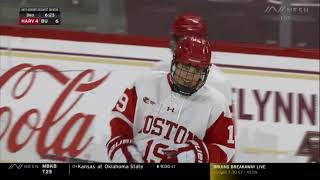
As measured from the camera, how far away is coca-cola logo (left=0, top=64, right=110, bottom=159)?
132 inches

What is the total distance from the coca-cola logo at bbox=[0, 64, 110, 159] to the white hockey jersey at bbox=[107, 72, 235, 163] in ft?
0.52

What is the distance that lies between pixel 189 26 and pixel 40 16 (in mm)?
743

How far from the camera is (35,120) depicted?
132 inches

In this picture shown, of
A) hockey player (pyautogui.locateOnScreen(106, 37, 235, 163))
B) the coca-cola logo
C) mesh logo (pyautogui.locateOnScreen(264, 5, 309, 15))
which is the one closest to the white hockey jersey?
hockey player (pyautogui.locateOnScreen(106, 37, 235, 163))

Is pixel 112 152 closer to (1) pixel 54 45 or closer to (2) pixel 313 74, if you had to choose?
(1) pixel 54 45

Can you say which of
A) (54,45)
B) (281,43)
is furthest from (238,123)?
(54,45)

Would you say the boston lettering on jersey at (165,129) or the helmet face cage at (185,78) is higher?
the helmet face cage at (185,78)

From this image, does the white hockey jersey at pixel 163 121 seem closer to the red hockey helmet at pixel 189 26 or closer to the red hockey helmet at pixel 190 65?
the red hockey helmet at pixel 190 65

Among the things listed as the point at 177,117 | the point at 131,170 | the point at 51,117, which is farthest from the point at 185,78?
the point at 51,117

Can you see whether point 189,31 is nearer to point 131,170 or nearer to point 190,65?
point 190,65

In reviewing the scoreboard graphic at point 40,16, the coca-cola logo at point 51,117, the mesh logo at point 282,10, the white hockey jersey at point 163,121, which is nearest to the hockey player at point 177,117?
the white hockey jersey at point 163,121

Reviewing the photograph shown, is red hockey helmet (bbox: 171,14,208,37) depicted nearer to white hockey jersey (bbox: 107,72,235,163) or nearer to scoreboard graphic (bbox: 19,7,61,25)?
white hockey jersey (bbox: 107,72,235,163)

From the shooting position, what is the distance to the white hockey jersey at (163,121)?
3.37 metres

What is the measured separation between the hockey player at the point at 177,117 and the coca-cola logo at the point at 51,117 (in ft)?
0.53
